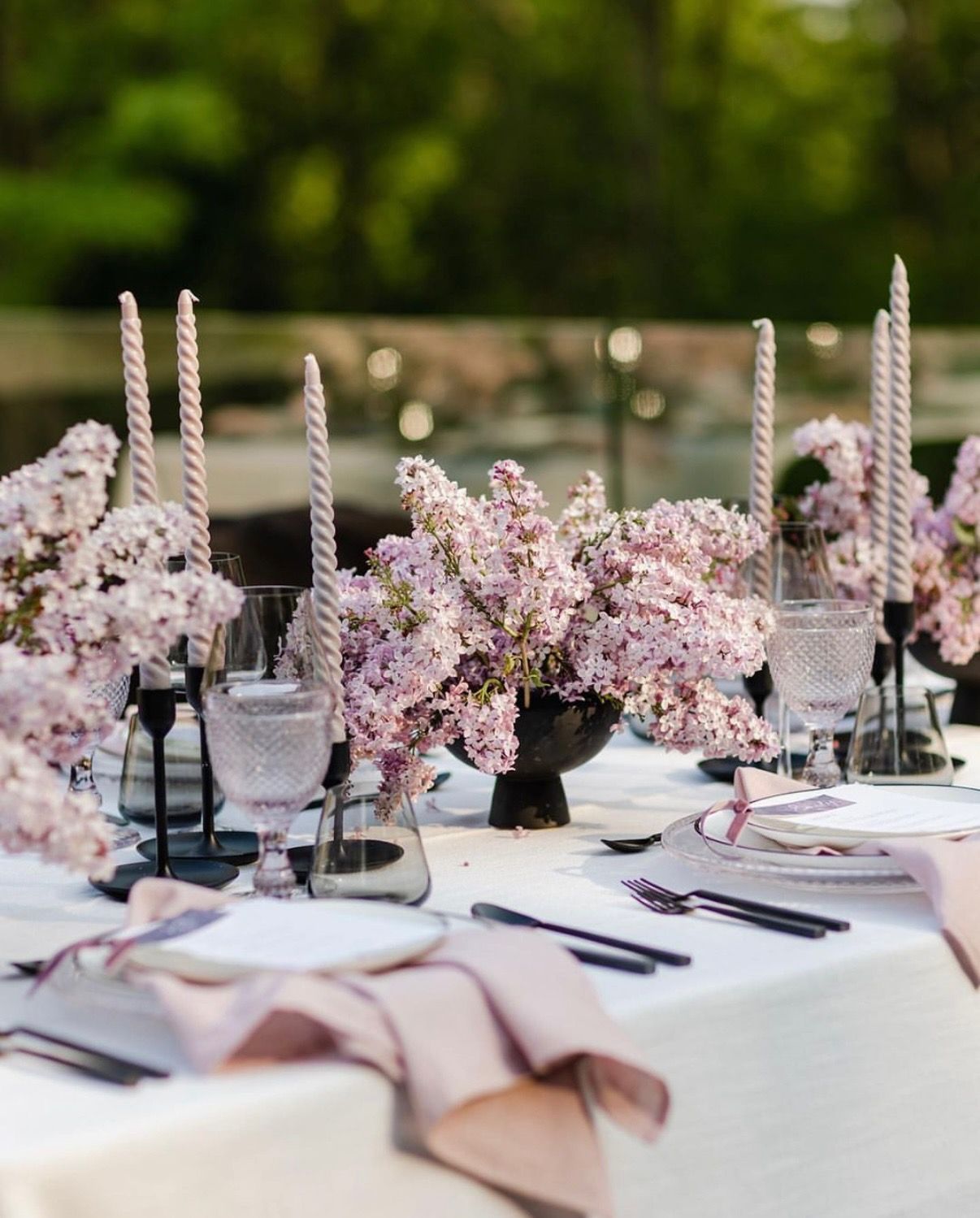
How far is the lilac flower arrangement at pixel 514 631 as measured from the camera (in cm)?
141

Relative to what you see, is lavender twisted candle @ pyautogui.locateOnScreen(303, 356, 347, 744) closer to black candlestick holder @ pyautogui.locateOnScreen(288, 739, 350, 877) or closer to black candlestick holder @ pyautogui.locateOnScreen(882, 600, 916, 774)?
black candlestick holder @ pyautogui.locateOnScreen(288, 739, 350, 877)

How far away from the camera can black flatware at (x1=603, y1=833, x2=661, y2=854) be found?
1459 millimetres

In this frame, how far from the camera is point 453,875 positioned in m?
1.40

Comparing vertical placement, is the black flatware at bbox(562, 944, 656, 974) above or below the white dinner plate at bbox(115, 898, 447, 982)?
below

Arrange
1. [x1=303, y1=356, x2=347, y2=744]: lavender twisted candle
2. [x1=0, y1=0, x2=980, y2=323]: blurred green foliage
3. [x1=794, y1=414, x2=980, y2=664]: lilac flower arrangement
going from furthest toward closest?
[x1=0, y1=0, x2=980, y2=323]: blurred green foliage
[x1=794, y1=414, x2=980, y2=664]: lilac flower arrangement
[x1=303, y1=356, x2=347, y2=744]: lavender twisted candle

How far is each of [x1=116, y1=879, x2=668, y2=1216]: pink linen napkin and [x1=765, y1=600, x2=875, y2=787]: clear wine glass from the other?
637 mm

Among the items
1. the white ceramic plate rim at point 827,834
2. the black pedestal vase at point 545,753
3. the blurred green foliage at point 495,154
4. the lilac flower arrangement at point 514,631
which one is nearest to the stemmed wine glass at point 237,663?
the lilac flower arrangement at point 514,631

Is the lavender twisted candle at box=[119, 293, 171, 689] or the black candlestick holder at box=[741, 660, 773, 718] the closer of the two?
the lavender twisted candle at box=[119, 293, 171, 689]

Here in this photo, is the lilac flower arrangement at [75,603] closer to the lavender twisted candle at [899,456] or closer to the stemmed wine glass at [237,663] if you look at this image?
the stemmed wine glass at [237,663]

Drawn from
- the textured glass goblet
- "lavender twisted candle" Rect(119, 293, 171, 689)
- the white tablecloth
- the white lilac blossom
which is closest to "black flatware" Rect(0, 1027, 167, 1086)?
the white tablecloth

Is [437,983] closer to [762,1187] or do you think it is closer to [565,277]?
[762,1187]

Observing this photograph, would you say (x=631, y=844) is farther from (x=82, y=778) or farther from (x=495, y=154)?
(x=495, y=154)

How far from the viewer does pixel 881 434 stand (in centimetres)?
180

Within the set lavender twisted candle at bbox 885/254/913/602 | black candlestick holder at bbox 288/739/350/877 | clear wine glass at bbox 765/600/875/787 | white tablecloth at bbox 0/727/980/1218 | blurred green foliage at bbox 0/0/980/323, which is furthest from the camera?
blurred green foliage at bbox 0/0/980/323
